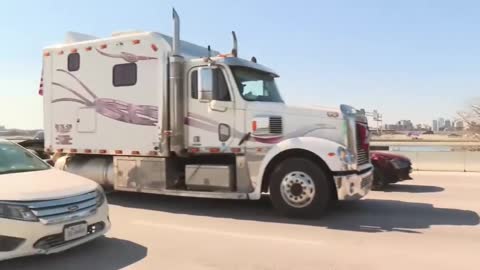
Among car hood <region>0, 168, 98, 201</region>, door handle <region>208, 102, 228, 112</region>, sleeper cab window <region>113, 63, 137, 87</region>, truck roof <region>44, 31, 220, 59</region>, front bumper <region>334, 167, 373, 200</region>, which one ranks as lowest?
front bumper <region>334, 167, 373, 200</region>

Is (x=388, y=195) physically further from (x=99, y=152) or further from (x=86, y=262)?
(x=86, y=262)

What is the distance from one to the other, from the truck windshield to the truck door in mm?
268

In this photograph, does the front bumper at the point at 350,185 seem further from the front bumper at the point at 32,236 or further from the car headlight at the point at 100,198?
the front bumper at the point at 32,236

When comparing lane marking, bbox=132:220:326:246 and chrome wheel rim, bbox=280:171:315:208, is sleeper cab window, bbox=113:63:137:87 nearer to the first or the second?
lane marking, bbox=132:220:326:246

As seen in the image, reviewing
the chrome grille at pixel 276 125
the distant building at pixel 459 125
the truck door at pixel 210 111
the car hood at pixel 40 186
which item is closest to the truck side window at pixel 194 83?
the truck door at pixel 210 111

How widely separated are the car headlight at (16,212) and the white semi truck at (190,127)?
4.02m

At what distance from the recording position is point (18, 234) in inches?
203

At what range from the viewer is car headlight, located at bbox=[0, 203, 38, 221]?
5.17 metres

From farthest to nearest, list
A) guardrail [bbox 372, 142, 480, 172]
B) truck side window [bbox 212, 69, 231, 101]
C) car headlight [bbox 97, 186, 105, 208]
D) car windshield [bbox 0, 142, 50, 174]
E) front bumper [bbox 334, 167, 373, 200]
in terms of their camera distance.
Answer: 1. guardrail [bbox 372, 142, 480, 172]
2. truck side window [bbox 212, 69, 231, 101]
3. front bumper [bbox 334, 167, 373, 200]
4. car windshield [bbox 0, 142, 50, 174]
5. car headlight [bbox 97, 186, 105, 208]

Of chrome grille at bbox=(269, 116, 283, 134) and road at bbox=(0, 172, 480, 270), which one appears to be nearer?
road at bbox=(0, 172, 480, 270)

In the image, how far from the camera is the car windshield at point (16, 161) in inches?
256

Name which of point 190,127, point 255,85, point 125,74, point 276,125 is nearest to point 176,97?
point 190,127

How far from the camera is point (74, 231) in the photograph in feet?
18.6

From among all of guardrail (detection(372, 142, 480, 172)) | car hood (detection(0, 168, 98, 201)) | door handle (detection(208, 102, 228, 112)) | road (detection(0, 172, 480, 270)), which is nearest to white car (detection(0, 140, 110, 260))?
car hood (detection(0, 168, 98, 201))
